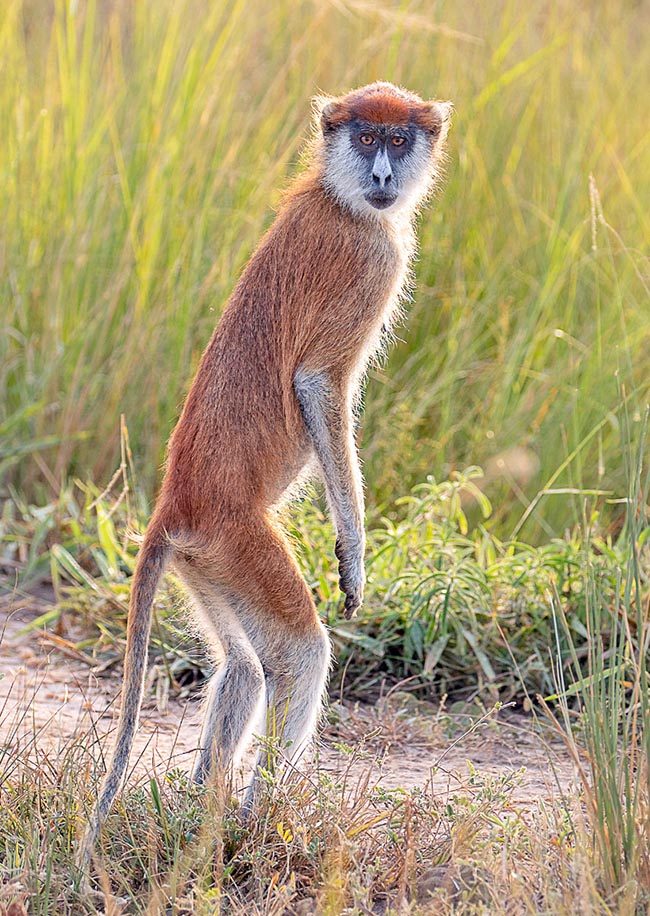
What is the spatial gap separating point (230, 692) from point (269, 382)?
84cm

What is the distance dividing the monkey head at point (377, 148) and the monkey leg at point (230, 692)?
1.22 m

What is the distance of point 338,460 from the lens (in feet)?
11.7

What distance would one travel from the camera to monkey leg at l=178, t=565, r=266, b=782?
11.1 feet

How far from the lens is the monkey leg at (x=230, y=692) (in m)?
3.39

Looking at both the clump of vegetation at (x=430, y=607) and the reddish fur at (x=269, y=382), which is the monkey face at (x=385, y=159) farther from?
the clump of vegetation at (x=430, y=607)

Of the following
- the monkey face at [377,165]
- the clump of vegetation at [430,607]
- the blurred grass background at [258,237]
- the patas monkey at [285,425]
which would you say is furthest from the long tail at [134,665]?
the blurred grass background at [258,237]

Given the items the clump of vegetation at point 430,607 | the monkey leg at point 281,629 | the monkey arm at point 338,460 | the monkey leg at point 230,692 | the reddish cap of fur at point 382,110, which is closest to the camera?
the monkey leg at point 281,629

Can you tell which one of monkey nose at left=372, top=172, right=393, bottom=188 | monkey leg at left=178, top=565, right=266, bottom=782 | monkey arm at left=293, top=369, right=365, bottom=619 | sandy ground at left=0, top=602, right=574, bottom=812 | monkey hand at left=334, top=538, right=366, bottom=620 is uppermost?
monkey nose at left=372, top=172, right=393, bottom=188

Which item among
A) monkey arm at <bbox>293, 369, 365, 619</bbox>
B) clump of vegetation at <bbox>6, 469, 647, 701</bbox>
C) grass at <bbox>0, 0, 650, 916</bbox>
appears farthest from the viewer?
grass at <bbox>0, 0, 650, 916</bbox>

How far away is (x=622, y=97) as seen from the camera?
655 cm

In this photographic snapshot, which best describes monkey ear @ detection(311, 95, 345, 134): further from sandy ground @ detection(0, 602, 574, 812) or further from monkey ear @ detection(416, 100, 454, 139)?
sandy ground @ detection(0, 602, 574, 812)

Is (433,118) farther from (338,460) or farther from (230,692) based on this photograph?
(230,692)

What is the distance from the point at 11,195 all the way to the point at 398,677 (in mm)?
2864

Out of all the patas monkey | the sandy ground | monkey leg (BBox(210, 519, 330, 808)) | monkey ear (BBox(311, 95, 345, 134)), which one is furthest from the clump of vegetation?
monkey ear (BBox(311, 95, 345, 134))
